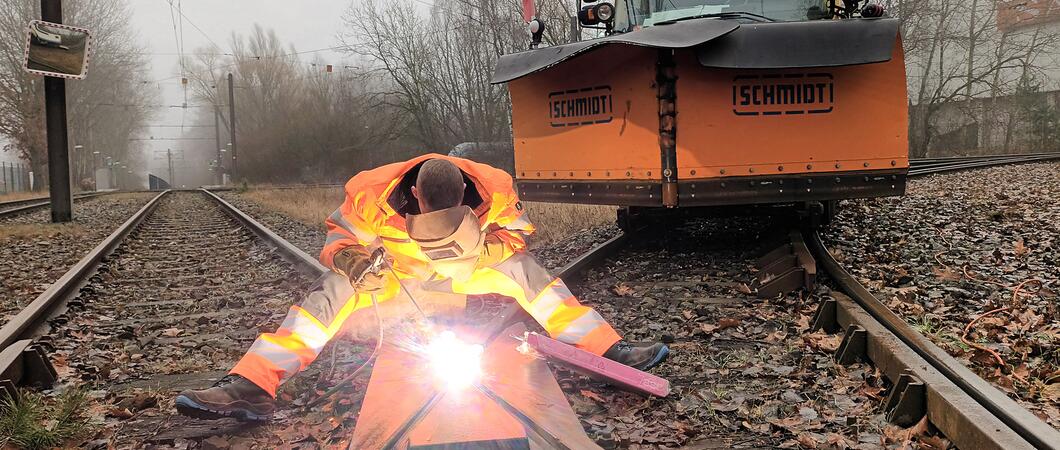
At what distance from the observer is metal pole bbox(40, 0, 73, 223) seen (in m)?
14.0

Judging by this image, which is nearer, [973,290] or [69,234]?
[973,290]

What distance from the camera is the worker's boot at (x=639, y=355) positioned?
3291 mm

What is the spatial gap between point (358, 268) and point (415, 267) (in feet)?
1.06

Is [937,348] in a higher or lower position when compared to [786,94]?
lower

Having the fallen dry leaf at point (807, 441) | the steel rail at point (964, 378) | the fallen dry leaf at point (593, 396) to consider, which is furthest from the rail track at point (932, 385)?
the fallen dry leaf at point (593, 396)

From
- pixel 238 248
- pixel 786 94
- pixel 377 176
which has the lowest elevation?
pixel 238 248

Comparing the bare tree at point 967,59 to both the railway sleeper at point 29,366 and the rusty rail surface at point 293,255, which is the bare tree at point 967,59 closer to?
the rusty rail surface at point 293,255

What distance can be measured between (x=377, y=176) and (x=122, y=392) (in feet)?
5.46

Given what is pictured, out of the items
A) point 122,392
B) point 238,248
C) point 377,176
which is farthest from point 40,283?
point 377,176

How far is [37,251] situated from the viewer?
9539mm

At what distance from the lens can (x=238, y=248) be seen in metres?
9.52

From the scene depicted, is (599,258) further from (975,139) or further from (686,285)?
(975,139)

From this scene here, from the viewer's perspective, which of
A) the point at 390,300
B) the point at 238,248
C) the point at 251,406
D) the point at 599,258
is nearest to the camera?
the point at 251,406

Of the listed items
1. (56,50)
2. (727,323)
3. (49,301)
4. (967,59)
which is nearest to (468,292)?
(727,323)
